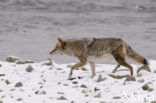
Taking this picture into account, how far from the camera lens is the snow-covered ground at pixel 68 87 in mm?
7963

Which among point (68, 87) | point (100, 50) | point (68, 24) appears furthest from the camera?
point (68, 24)

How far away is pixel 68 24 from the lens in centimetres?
2509

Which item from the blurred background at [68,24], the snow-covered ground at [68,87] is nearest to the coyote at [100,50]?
the snow-covered ground at [68,87]

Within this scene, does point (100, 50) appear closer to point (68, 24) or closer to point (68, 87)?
point (68, 87)

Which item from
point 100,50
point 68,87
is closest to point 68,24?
point 100,50

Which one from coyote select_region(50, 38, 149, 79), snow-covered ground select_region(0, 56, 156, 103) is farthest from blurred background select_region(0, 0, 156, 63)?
coyote select_region(50, 38, 149, 79)

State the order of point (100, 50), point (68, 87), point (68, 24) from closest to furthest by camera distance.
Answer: point (68, 87), point (100, 50), point (68, 24)

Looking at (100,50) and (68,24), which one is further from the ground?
(100,50)

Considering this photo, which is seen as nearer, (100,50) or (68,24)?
(100,50)

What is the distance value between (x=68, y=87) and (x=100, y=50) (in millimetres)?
1154

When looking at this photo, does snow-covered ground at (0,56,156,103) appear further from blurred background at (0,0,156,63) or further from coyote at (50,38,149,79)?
blurred background at (0,0,156,63)

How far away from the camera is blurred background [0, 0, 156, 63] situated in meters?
17.7

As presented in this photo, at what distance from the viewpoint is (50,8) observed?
108 ft

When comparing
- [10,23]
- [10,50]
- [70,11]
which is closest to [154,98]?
[10,50]
